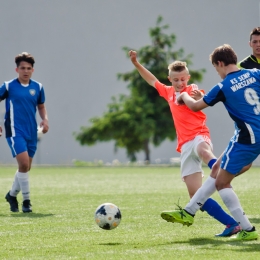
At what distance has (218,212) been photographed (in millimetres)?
6211

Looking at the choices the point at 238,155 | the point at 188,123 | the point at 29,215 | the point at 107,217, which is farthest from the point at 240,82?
the point at 29,215

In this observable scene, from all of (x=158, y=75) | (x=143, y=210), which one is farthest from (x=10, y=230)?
(x=158, y=75)

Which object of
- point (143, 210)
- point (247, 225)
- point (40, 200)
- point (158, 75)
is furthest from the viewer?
point (158, 75)

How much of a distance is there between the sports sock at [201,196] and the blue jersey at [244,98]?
593 millimetres

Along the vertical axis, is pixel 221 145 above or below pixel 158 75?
below

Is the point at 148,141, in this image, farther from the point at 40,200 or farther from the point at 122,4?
the point at 40,200

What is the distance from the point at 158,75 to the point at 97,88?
11920mm

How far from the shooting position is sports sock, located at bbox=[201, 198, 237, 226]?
6.16m

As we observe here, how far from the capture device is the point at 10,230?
263 inches

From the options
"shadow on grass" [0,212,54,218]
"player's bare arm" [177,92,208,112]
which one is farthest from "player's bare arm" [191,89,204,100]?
"shadow on grass" [0,212,54,218]

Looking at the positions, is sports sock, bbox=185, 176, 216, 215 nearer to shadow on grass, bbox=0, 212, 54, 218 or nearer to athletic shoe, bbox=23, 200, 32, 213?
shadow on grass, bbox=0, 212, 54, 218

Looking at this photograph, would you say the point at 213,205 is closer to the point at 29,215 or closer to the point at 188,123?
the point at 188,123

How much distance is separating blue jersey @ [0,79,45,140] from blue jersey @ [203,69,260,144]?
158 inches

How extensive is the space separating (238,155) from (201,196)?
2.11 ft
